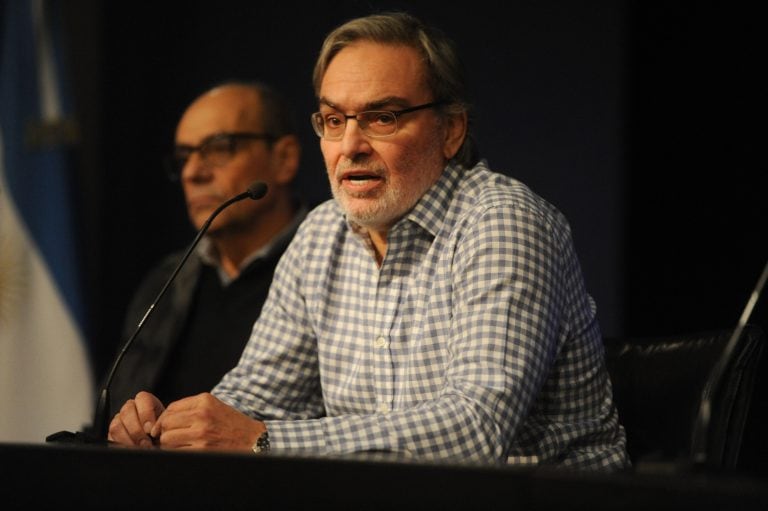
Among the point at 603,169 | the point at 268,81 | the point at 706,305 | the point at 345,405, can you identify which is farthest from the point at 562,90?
the point at 345,405

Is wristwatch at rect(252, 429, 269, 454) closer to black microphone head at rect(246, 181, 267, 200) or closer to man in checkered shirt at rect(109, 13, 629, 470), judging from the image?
man in checkered shirt at rect(109, 13, 629, 470)

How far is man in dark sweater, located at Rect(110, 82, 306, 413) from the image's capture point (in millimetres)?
3246

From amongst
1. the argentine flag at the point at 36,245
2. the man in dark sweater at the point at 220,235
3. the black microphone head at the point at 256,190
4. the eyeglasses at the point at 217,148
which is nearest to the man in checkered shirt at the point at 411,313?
the black microphone head at the point at 256,190

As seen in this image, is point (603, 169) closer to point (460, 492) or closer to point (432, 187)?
point (432, 187)

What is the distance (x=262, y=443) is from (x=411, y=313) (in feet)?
1.36

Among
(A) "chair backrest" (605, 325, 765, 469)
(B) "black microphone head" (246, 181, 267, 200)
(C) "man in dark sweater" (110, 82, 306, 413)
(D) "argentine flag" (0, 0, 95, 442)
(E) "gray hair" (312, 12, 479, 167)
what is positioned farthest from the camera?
(D) "argentine flag" (0, 0, 95, 442)

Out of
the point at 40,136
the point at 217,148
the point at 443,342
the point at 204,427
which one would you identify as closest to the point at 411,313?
the point at 443,342

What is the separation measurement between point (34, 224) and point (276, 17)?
1221mm

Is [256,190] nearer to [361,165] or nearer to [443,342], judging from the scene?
[361,165]

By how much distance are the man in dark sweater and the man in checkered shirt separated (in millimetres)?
870

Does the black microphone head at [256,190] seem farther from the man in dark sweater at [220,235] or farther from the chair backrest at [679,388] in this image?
the man in dark sweater at [220,235]

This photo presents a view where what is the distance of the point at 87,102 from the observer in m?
4.57

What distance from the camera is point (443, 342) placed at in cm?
204

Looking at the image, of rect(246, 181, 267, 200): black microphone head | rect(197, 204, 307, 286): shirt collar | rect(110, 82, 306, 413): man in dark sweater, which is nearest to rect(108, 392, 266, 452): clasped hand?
rect(246, 181, 267, 200): black microphone head
